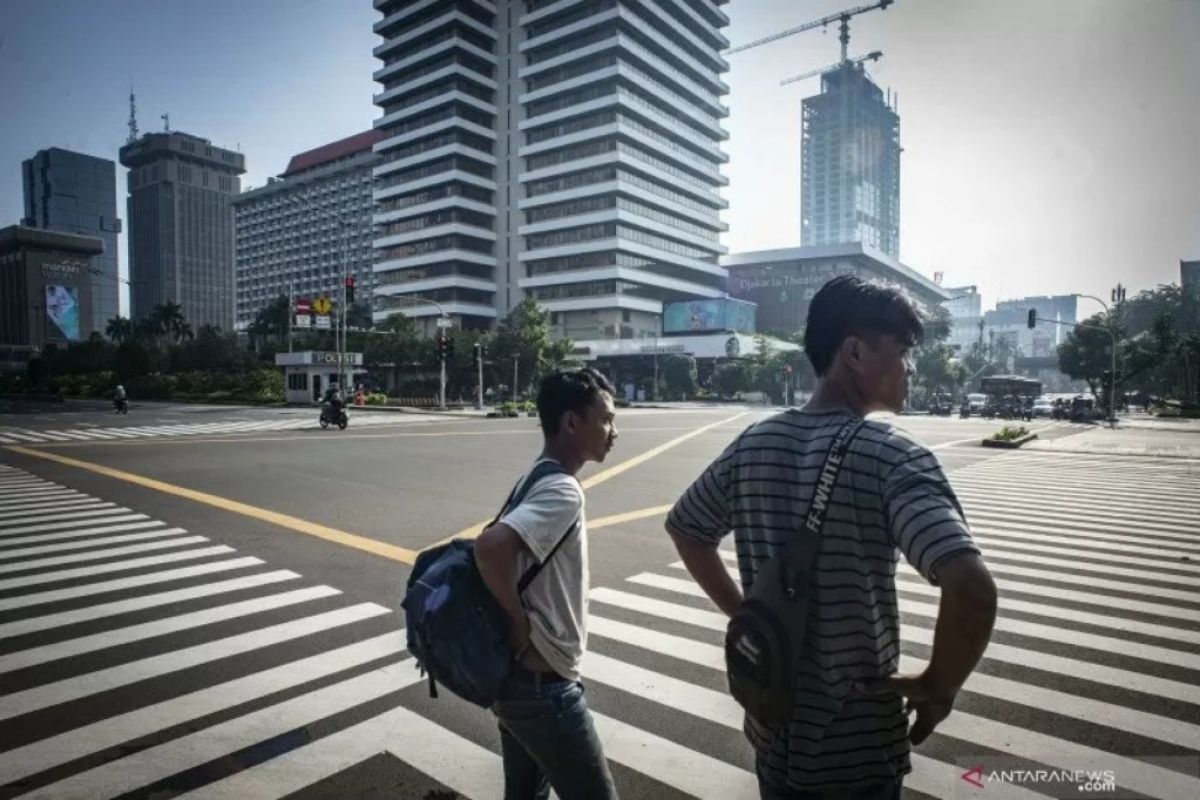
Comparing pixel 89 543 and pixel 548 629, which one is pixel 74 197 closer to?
pixel 89 543

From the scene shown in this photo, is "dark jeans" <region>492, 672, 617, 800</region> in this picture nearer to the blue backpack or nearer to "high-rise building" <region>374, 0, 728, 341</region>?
the blue backpack

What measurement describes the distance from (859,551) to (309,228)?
147m

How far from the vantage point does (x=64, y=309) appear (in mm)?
115312

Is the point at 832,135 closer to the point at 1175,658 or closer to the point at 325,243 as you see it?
the point at 325,243

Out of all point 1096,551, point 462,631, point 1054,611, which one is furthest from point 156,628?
point 1096,551

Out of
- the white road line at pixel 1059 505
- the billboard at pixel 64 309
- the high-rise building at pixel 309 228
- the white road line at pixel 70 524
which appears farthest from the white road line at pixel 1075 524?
the billboard at pixel 64 309

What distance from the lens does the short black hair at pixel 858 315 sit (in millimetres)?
1707

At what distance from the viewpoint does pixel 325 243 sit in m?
129

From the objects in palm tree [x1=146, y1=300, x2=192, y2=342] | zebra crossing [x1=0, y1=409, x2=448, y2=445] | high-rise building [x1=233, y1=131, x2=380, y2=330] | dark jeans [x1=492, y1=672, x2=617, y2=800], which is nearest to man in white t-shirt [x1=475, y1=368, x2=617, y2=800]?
dark jeans [x1=492, y1=672, x2=617, y2=800]

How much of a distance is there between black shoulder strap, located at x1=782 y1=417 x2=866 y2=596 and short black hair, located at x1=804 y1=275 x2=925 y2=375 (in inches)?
11.1

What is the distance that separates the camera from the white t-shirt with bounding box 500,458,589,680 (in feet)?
6.50

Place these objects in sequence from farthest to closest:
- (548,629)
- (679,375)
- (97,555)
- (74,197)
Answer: (74,197)
(679,375)
(97,555)
(548,629)

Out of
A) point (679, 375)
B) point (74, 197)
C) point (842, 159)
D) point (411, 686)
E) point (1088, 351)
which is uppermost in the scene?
point (842, 159)

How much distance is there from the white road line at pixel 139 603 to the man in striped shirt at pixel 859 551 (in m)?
5.60
